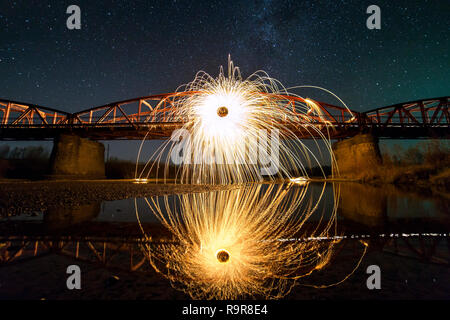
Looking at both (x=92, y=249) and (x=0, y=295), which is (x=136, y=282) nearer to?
(x=0, y=295)

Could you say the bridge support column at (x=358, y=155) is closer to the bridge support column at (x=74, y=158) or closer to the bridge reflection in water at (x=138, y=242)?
the bridge reflection in water at (x=138, y=242)

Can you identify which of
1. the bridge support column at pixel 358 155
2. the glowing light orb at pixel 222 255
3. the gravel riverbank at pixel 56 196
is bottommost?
the gravel riverbank at pixel 56 196

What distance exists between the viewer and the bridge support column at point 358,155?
18.7m

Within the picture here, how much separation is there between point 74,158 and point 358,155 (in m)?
30.7

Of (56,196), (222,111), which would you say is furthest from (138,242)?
(222,111)

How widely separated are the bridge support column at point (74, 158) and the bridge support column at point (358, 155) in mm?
28828

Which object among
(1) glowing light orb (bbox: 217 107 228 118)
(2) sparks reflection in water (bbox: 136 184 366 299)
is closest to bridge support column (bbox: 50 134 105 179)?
(1) glowing light orb (bbox: 217 107 228 118)

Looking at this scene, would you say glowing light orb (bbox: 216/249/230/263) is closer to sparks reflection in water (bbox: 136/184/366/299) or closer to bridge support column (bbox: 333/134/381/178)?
sparks reflection in water (bbox: 136/184/366/299)

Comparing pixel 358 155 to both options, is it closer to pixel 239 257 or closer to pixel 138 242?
pixel 239 257

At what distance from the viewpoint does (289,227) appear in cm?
226

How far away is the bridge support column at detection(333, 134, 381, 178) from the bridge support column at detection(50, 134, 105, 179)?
28.8 meters

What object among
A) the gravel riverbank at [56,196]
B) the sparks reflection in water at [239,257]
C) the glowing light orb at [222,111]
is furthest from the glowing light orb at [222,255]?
the glowing light orb at [222,111]

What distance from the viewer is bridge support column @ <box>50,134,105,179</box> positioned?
66.8 feet

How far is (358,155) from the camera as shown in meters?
20.0
